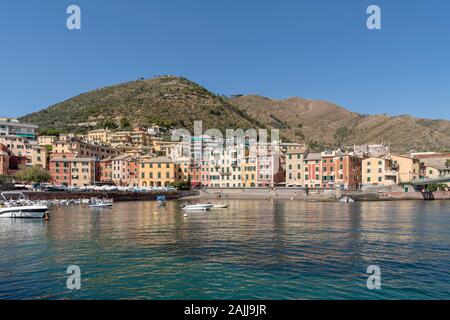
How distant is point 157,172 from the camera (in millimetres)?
131000

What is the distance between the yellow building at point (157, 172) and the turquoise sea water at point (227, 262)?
287 ft

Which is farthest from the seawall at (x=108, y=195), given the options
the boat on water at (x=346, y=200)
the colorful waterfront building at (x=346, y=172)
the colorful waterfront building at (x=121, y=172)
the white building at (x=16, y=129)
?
the white building at (x=16, y=129)

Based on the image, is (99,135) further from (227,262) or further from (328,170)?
(227,262)

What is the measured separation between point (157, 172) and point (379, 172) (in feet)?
234

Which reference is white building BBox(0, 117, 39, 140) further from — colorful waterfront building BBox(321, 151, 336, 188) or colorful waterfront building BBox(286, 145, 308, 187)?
colorful waterfront building BBox(321, 151, 336, 188)

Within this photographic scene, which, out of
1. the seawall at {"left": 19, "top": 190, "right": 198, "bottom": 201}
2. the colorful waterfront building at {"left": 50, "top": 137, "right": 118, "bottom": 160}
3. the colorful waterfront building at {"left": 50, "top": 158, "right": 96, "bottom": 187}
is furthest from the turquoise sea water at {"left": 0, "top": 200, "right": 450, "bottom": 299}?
the colorful waterfront building at {"left": 50, "top": 137, "right": 118, "bottom": 160}

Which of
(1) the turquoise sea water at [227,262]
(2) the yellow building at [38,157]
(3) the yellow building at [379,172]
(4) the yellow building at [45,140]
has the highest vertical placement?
(4) the yellow building at [45,140]

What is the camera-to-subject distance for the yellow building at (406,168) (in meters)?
117

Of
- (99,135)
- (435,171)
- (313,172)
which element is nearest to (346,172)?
(313,172)

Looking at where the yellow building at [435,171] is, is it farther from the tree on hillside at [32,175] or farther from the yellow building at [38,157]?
the yellow building at [38,157]

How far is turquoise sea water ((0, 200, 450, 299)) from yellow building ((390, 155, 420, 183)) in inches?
3191

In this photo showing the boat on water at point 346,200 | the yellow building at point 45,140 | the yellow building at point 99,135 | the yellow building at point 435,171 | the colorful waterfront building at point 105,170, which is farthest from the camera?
the yellow building at point 99,135
